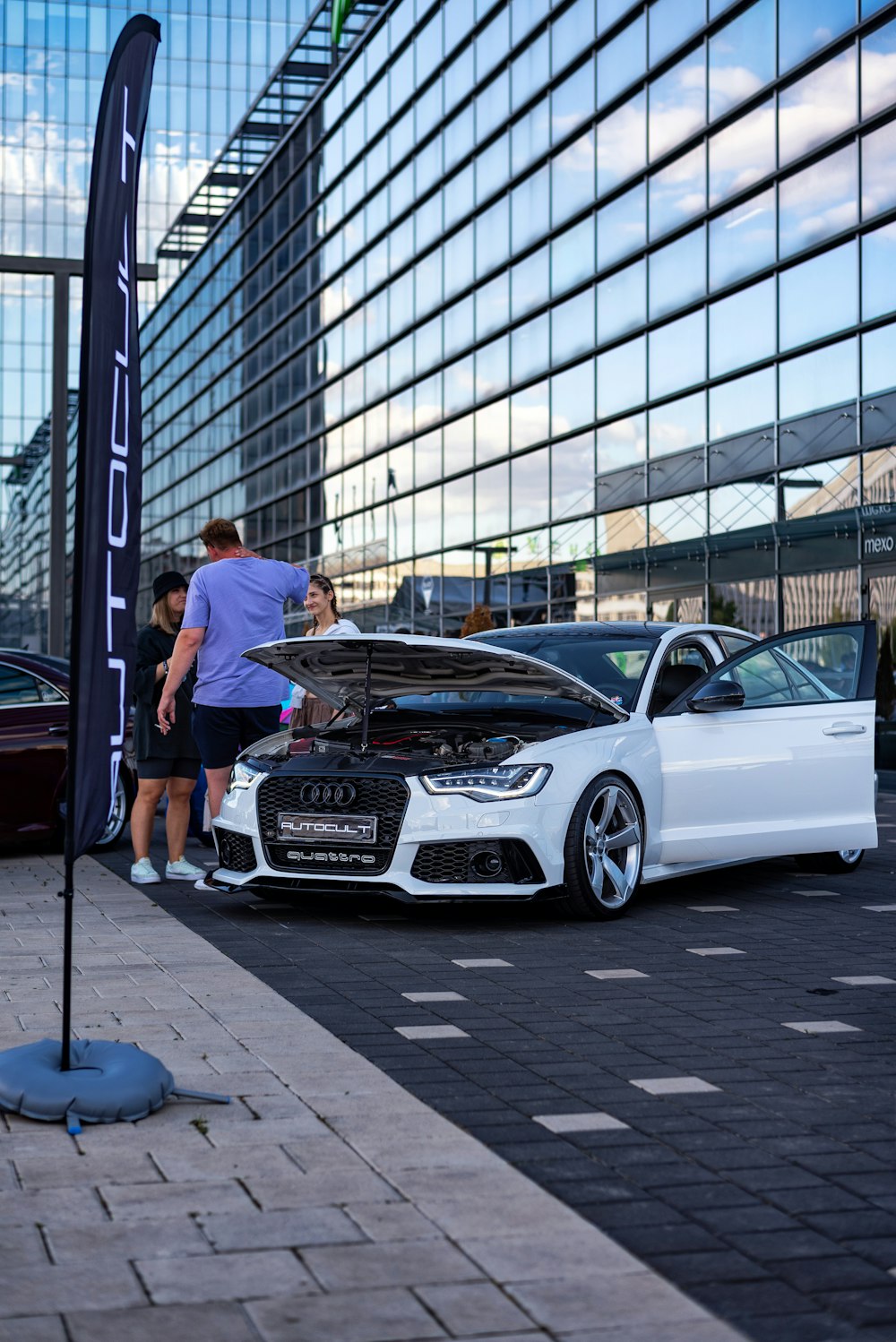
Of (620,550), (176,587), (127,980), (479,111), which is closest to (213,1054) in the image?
(127,980)

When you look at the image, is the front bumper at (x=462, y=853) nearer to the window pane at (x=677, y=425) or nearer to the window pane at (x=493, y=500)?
the window pane at (x=677, y=425)

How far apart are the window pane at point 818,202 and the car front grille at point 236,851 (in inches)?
660

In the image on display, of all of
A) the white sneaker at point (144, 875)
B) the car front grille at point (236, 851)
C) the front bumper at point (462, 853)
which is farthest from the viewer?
the white sneaker at point (144, 875)

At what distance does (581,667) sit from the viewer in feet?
27.4

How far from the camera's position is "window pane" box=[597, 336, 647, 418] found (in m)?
27.0

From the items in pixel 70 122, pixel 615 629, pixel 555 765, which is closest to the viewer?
pixel 555 765

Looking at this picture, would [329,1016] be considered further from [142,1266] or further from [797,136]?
[797,136]

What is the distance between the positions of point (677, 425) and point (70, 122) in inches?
2577

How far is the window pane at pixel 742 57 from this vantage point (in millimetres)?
23391

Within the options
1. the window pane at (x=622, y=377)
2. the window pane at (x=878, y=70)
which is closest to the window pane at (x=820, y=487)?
the window pane at (x=878, y=70)

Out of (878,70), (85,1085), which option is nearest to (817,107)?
(878,70)

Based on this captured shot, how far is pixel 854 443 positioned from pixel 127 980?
57.1ft

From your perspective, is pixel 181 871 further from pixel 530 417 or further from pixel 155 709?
pixel 530 417

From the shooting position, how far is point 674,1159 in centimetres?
357
